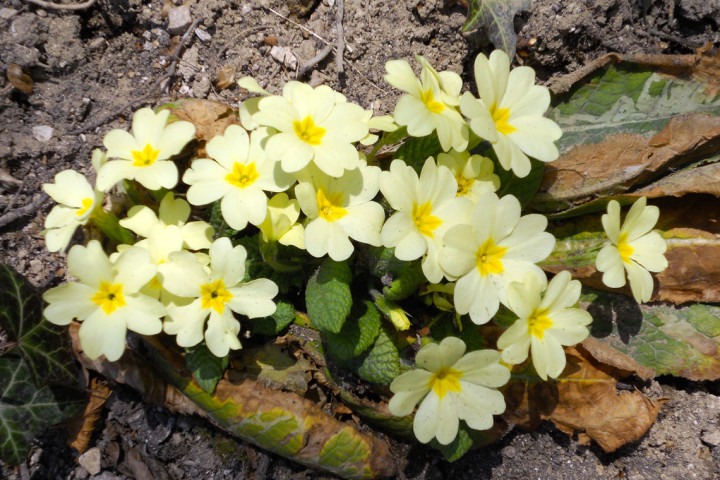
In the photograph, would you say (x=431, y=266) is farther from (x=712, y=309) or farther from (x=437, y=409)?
(x=712, y=309)

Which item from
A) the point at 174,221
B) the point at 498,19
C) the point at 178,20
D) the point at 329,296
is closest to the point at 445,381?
the point at 329,296

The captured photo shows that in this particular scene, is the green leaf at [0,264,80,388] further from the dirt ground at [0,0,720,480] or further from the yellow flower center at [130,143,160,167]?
the yellow flower center at [130,143,160,167]

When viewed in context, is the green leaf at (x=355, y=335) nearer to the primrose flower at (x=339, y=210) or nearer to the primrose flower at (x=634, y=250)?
the primrose flower at (x=339, y=210)

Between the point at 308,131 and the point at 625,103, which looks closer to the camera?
the point at 308,131

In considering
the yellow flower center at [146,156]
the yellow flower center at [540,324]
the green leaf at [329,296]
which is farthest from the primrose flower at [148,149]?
the yellow flower center at [540,324]

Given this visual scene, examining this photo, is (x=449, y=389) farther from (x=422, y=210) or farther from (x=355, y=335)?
(x=422, y=210)

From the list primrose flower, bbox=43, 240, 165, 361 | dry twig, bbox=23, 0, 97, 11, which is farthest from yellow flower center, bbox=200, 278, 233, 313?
dry twig, bbox=23, 0, 97, 11
